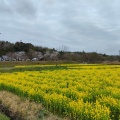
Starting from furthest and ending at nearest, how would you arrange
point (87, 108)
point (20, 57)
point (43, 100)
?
point (20, 57) < point (43, 100) < point (87, 108)

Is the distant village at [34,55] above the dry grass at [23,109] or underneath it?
above

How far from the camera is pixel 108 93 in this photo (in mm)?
11922

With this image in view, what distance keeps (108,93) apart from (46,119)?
4.00 meters

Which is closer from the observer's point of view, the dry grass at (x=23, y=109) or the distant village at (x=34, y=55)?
the dry grass at (x=23, y=109)

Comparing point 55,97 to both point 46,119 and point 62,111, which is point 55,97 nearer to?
point 62,111

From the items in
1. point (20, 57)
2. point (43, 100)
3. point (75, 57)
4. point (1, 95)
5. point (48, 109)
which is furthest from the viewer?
point (20, 57)

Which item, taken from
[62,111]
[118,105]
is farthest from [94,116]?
[62,111]

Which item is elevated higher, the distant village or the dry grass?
the distant village

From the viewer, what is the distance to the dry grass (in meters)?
9.55

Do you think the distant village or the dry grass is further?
the distant village

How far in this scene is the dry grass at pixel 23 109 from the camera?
376 inches

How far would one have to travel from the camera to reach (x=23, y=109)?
1050 centimetres

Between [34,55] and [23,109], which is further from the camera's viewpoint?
[34,55]

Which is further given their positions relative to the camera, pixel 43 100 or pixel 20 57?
pixel 20 57
